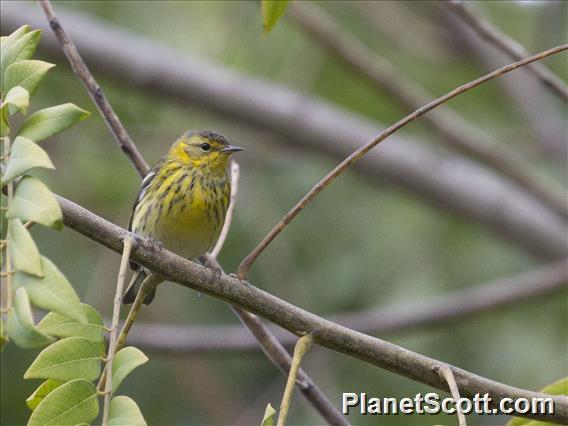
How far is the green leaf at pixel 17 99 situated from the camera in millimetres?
1772

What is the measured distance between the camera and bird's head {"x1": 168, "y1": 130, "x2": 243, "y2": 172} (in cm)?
468

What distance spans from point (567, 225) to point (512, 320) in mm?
798

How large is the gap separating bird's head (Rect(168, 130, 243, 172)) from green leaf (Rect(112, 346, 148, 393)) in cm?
269

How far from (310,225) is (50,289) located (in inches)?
214

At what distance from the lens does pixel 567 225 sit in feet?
22.0

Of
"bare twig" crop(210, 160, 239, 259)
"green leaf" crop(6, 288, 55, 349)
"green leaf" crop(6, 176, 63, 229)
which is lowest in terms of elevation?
"green leaf" crop(6, 288, 55, 349)

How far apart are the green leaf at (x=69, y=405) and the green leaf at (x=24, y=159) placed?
47cm

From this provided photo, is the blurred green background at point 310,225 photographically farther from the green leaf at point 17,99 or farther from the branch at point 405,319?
the green leaf at point 17,99

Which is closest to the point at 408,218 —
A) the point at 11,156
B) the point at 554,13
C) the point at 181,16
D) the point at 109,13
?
the point at 554,13

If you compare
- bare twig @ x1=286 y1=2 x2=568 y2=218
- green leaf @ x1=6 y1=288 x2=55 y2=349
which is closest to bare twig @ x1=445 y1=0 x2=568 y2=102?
green leaf @ x1=6 y1=288 x2=55 y2=349

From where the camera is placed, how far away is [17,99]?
179 cm

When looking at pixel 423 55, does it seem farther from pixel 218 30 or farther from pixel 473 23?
pixel 473 23

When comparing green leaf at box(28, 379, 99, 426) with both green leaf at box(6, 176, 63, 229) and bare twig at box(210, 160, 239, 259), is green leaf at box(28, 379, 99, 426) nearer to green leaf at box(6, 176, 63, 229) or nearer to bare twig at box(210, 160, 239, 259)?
green leaf at box(6, 176, 63, 229)

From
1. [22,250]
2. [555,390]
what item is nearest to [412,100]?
[555,390]
